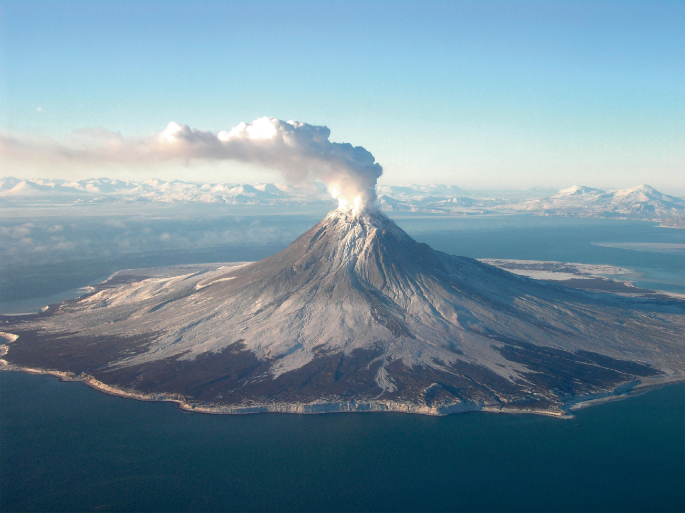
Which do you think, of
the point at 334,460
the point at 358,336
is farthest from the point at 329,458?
the point at 358,336

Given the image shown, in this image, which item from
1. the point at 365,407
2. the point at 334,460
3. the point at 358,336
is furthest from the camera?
the point at 358,336

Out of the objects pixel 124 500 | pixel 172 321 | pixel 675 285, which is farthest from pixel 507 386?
pixel 675 285

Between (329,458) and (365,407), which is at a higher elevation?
(365,407)

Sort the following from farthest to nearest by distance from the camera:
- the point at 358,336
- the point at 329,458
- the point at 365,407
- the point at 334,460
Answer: the point at 358,336, the point at 365,407, the point at 329,458, the point at 334,460

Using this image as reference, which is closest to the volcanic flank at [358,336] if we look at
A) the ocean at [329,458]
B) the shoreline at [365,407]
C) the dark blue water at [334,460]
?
the shoreline at [365,407]

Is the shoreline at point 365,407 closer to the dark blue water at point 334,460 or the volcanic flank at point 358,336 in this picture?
the volcanic flank at point 358,336

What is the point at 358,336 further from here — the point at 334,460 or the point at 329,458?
the point at 334,460

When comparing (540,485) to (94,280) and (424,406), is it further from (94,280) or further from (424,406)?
(94,280)
